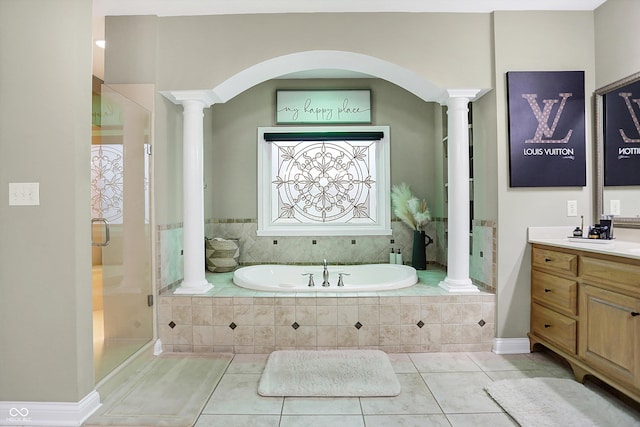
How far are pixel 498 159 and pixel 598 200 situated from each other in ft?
2.60

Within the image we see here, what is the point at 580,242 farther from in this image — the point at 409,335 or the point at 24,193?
the point at 24,193

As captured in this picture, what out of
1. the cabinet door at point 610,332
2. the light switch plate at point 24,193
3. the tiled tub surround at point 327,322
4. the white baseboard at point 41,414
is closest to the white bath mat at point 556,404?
the cabinet door at point 610,332

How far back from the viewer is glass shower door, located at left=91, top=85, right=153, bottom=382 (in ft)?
7.41

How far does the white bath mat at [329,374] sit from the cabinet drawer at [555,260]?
1.33 meters

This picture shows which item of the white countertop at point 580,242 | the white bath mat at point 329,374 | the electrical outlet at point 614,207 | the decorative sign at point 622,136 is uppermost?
the decorative sign at point 622,136

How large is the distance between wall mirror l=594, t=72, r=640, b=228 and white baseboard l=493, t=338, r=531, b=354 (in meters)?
1.10

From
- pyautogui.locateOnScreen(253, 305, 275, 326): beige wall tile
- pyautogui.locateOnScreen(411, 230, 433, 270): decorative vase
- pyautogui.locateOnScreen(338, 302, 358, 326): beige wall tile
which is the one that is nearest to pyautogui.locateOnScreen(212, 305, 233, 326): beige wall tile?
pyautogui.locateOnScreen(253, 305, 275, 326): beige wall tile

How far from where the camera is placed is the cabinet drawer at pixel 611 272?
1.92 m

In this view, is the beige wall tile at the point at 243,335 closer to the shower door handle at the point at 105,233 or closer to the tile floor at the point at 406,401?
the tile floor at the point at 406,401

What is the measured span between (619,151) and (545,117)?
1.76 ft

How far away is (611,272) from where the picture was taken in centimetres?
207

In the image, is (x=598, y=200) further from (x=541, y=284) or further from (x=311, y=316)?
(x=311, y=316)

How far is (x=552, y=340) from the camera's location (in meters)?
2.57

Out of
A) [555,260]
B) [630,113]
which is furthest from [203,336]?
[630,113]
